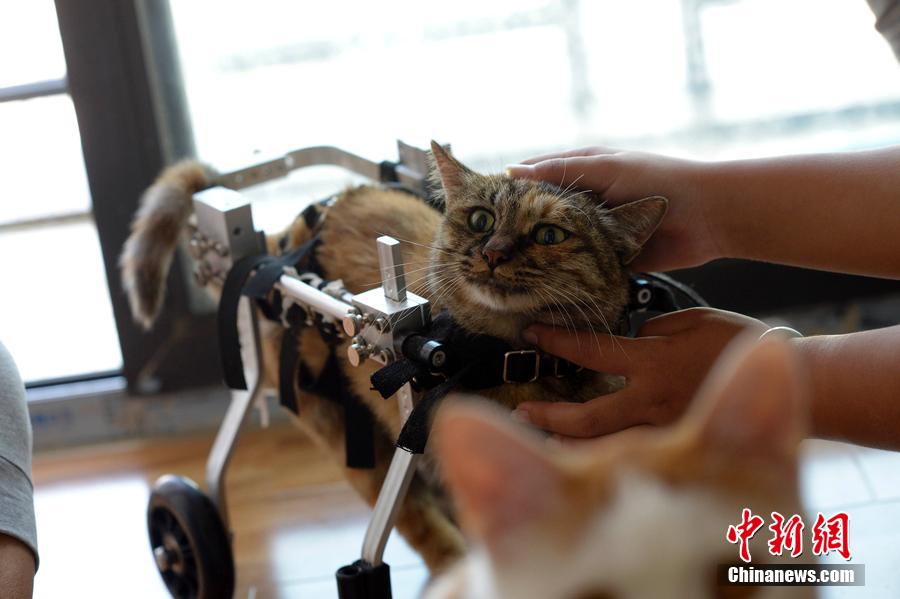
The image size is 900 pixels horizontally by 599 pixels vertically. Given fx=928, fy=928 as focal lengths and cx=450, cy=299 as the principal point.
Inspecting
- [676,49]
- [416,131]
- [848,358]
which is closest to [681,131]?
[676,49]

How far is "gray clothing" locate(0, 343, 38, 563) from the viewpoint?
102 centimetres

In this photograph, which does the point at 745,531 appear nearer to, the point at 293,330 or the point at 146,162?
the point at 293,330

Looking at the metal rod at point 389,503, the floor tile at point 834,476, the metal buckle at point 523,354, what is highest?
the metal buckle at point 523,354

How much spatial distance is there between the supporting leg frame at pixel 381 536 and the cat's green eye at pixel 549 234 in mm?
236

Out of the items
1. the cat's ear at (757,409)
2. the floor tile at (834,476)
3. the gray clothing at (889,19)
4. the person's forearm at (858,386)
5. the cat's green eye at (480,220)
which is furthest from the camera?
the floor tile at (834,476)

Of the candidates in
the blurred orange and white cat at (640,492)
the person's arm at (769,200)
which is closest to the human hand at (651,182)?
the person's arm at (769,200)

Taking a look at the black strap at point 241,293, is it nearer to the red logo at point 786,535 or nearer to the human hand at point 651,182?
the human hand at point 651,182

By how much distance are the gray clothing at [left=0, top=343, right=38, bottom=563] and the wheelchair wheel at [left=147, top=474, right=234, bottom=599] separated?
0.89 ft

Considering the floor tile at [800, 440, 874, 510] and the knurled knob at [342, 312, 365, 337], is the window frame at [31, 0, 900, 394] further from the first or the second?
the knurled knob at [342, 312, 365, 337]

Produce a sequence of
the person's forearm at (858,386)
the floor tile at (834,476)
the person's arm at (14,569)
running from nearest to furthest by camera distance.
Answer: the person's forearm at (858,386)
the person's arm at (14,569)
the floor tile at (834,476)

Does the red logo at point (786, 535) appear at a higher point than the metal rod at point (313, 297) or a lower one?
lower

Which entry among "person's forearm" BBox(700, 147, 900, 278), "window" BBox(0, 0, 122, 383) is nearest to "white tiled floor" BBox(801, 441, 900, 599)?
"person's forearm" BBox(700, 147, 900, 278)

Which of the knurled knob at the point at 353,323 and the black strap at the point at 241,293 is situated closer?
the knurled knob at the point at 353,323

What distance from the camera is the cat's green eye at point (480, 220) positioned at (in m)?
1.11
